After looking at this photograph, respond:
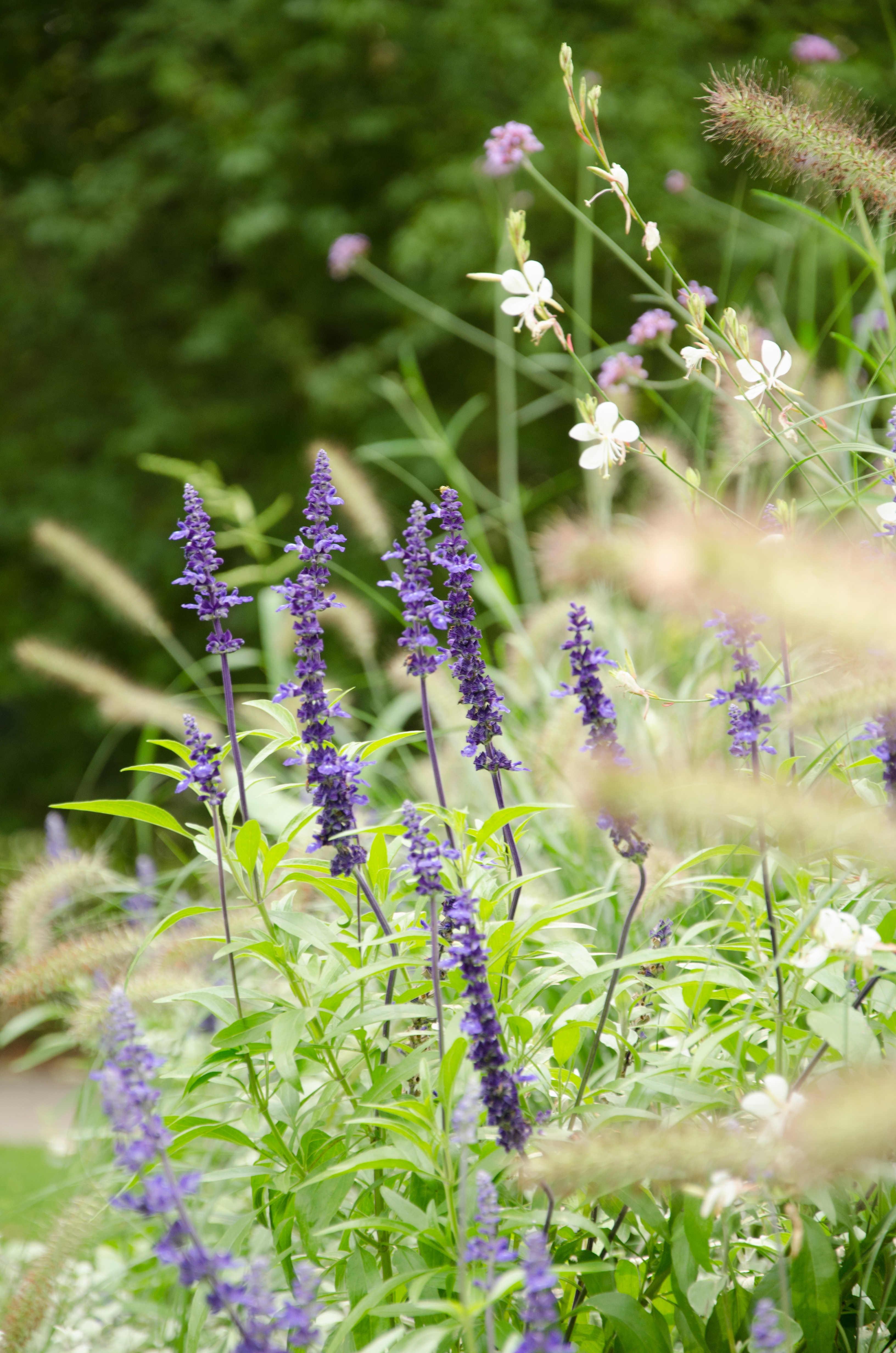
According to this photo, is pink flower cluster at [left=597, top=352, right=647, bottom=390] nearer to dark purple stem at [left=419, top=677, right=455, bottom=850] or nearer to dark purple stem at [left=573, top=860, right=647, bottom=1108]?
dark purple stem at [left=419, top=677, right=455, bottom=850]

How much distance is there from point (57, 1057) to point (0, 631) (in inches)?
135

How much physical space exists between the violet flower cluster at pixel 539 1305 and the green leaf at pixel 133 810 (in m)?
0.66

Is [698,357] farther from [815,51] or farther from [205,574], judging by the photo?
[815,51]

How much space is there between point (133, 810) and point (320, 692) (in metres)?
0.27

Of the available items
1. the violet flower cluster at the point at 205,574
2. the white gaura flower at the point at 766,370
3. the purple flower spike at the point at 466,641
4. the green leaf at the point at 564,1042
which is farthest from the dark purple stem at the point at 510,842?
the white gaura flower at the point at 766,370

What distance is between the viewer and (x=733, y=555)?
2.36 ft

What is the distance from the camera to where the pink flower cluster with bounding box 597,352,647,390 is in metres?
2.18

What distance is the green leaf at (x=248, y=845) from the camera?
135 cm

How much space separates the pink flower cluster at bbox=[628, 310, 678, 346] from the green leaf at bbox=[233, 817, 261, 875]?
1.33m

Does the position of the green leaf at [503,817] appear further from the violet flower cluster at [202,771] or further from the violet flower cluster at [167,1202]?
the violet flower cluster at [167,1202]

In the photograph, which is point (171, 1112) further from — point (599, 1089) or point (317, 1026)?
point (599, 1089)

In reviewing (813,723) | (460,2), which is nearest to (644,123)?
(460,2)

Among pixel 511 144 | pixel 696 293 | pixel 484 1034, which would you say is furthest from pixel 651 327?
pixel 484 1034

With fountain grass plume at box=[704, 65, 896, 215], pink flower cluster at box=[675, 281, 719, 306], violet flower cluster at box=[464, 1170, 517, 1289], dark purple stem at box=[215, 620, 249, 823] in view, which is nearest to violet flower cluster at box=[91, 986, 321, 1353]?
violet flower cluster at box=[464, 1170, 517, 1289]
